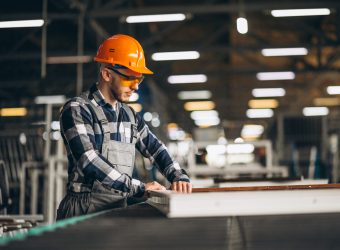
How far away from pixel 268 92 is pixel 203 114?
7.19m

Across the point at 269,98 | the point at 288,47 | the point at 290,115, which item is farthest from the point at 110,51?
the point at 269,98

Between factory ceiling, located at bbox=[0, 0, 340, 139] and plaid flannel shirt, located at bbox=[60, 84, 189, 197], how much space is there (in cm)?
515

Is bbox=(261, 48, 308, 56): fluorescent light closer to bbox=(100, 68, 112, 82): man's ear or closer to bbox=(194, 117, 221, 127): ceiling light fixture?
bbox=(100, 68, 112, 82): man's ear

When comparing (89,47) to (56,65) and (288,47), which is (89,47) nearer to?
(56,65)

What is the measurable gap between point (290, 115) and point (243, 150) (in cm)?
330

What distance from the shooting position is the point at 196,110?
29656mm

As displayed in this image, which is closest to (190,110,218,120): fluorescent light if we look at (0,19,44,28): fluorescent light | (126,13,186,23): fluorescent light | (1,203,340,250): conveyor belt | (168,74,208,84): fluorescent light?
(168,74,208,84): fluorescent light

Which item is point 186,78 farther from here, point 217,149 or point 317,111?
point 217,149

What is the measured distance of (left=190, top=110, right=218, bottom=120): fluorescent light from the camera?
30281 mm

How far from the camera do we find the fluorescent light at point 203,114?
30.3 metres

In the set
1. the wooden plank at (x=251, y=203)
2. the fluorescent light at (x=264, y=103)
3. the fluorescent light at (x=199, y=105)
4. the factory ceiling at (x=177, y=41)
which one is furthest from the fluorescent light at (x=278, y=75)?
the wooden plank at (x=251, y=203)

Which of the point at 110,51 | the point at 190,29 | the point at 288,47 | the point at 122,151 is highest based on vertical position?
the point at 190,29

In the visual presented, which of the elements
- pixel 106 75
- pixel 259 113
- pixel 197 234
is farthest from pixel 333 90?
pixel 197 234

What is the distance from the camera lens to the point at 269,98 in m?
25.8
